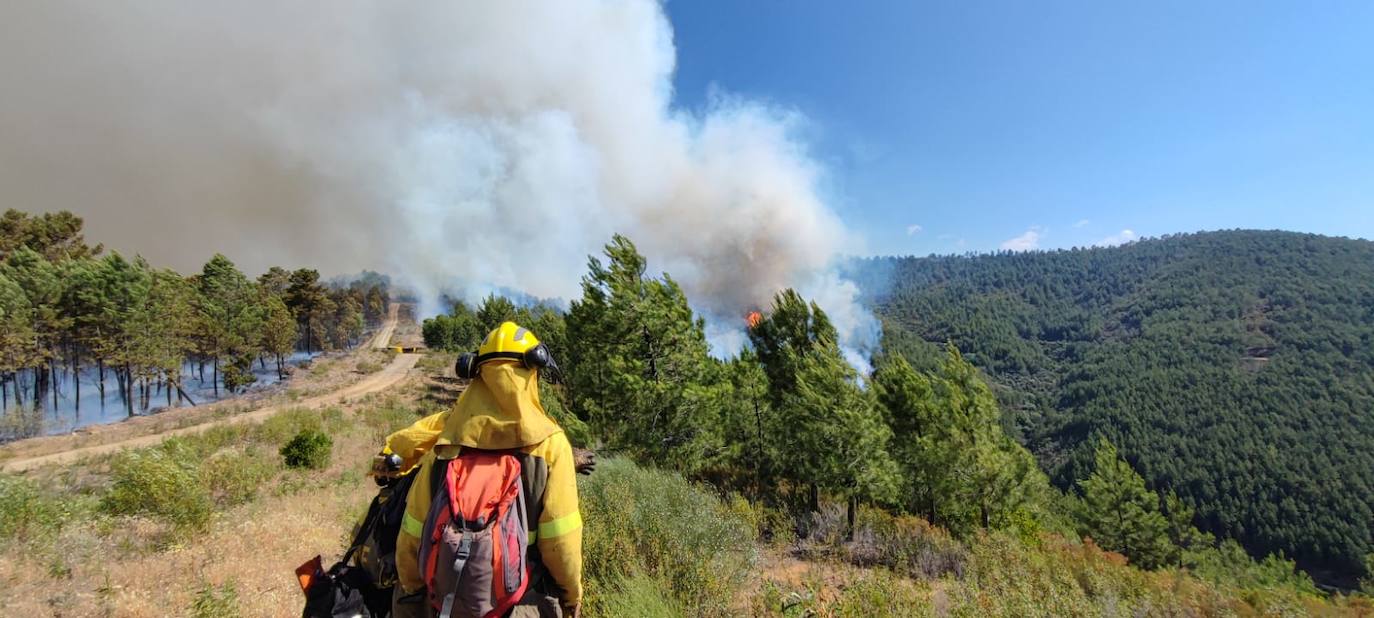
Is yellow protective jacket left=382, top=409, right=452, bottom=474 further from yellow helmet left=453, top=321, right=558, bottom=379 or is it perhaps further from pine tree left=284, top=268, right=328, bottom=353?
pine tree left=284, top=268, right=328, bottom=353

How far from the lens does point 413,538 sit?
2.30 m

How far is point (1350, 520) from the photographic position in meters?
77.8

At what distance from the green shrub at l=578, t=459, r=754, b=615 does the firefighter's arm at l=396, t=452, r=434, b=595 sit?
7.12 ft

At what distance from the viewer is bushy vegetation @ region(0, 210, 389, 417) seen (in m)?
23.7

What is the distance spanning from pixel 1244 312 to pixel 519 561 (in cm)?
25852

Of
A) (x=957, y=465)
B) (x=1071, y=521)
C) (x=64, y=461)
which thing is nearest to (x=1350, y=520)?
(x=1071, y=521)

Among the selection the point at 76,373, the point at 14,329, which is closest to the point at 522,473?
the point at 14,329

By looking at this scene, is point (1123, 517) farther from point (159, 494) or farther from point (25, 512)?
point (25, 512)

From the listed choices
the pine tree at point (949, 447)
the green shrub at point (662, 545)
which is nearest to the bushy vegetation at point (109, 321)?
the green shrub at point (662, 545)

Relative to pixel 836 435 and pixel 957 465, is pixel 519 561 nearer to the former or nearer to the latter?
pixel 836 435

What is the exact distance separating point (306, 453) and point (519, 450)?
12.8m

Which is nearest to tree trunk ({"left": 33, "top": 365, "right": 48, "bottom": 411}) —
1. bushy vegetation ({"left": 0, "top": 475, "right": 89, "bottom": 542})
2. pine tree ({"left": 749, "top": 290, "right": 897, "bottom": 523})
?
bushy vegetation ({"left": 0, "top": 475, "right": 89, "bottom": 542})

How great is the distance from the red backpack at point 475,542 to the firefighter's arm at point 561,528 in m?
0.11

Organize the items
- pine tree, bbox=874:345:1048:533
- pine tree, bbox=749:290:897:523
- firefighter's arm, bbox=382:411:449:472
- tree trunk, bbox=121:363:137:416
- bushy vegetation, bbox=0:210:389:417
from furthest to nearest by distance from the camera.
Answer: tree trunk, bbox=121:363:137:416 < bushy vegetation, bbox=0:210:389:417 < pine tree, bbox=874:345:1048:533 < pine tree, bbox=749:290:897:523 < firefighter's arm, bbox=382:411:449:472
